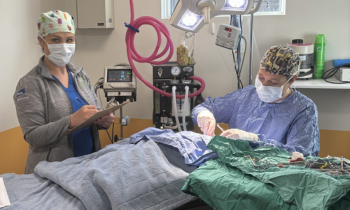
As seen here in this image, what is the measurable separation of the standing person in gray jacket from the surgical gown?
2.34 ft

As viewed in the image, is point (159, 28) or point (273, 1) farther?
point (273, 1)

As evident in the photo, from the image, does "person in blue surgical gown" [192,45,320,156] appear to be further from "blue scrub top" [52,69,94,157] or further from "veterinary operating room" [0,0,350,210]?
"blue scrub top" [52,69,94,157]

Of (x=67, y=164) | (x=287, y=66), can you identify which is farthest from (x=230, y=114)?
(x=67, y=164)

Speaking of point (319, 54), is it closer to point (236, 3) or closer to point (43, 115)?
point (236, 3)

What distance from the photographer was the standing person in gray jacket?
168cm

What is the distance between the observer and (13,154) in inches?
104

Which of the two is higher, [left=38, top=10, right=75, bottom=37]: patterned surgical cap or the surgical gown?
[left=38, top=10, right=75, bottom=37]: patterned surgical cap

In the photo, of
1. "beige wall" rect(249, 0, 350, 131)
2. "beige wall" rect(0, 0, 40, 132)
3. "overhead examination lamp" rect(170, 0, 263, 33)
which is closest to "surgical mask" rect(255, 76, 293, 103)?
"overhead examination lamp" rect(170, 0, 263, 33)

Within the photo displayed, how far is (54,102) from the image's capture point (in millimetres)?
1764

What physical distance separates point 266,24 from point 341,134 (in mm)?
1150

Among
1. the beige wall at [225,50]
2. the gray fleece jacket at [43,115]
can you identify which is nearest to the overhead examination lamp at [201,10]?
the gray fleece jacket at [43,115]

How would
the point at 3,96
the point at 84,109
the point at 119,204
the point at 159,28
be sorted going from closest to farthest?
the point at 119,204 < the point at 84,109 < the point at 3,96 < the point at 159,28

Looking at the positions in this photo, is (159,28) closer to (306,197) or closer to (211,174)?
(211,174)

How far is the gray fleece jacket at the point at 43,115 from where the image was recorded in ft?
5.47
